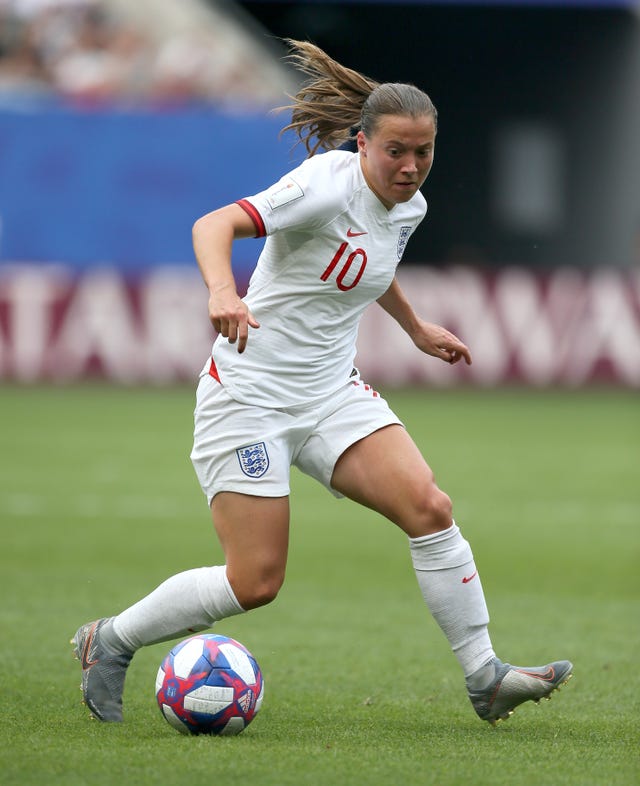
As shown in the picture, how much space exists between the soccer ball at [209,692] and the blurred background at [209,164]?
14.5 meters

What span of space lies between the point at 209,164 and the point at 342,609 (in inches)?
587

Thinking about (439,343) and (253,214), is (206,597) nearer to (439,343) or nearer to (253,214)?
(253,214)

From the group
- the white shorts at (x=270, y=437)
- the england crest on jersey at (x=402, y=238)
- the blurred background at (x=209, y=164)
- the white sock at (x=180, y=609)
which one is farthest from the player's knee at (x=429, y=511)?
the blurred background at (x=209, y=164)

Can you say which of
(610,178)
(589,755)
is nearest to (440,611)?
(589,755)

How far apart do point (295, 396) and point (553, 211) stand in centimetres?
2451

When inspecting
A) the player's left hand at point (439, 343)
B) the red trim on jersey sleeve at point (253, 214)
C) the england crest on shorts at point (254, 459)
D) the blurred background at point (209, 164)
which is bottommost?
the blurred background at point (209, 164)

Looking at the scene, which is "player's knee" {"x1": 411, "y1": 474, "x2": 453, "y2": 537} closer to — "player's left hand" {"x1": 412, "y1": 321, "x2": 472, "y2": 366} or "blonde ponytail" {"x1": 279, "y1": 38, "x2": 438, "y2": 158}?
"player's left hand" {"x1": 412, "y1": 321, "x2": 472, "y2": 366}

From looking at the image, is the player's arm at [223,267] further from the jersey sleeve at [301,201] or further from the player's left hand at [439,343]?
the player's left hand at [439,343]

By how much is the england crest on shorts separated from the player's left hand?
3.42ft

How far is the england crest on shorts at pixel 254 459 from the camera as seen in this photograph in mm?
5164

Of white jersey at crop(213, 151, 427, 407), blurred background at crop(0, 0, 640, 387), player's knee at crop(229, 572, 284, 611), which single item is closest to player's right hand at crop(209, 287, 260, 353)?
white jersey at crop(213, 151, 427, 407)

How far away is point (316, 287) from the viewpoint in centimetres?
524

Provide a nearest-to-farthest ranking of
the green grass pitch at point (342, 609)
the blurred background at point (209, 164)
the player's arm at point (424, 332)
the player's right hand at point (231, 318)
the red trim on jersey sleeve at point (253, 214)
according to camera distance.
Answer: the player's right hand at point (231, 318) < the green grass pitch at point (342, 609) < the red trim on jersey sleeve at point (253, 214) < the player's arm at point (424, 332) < the blurred background at point (209, 164)

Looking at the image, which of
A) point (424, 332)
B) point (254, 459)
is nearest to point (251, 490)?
point (254, 459)
